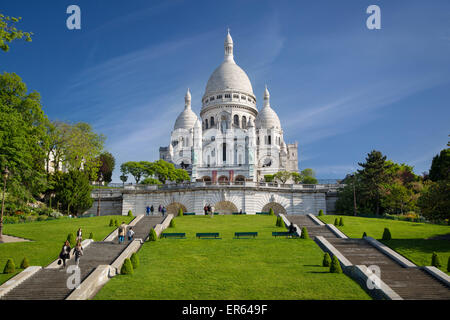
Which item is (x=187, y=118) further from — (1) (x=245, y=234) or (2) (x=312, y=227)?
(1) (x=245, y=234)

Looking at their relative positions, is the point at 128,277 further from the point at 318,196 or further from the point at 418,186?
the point at 418,186

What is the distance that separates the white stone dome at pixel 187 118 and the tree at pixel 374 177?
232 feet

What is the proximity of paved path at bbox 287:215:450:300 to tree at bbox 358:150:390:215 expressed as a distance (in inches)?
812

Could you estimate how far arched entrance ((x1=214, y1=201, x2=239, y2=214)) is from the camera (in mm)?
49500

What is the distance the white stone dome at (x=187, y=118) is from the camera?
116000 millimetres

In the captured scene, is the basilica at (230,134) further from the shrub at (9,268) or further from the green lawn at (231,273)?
the shrub at (9,268)

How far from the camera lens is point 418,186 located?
175 feet

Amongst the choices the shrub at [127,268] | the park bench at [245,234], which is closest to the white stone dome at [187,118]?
the park bench at [245,234]

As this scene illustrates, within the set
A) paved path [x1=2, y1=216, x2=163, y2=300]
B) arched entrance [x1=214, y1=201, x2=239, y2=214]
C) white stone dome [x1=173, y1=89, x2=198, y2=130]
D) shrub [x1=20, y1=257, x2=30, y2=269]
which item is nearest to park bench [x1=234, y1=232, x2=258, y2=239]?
paved path [x1=2, y1=216, x2=163, y2=300]

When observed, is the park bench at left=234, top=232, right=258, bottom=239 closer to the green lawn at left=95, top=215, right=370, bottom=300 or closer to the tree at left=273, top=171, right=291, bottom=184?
the green lawn at left=95, top=215, right=370, bottom=300

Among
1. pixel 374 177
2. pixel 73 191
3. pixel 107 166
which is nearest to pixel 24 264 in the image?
pixel 73 191
